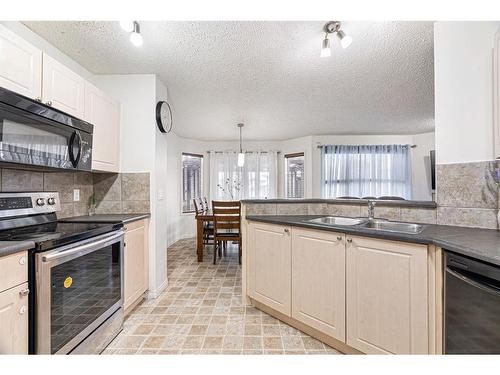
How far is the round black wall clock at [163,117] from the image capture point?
2.57 metres

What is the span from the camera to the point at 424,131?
5070 mm

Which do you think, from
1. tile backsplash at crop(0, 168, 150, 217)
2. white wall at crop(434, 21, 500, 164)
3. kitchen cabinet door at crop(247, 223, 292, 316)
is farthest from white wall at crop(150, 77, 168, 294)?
white wall at crop(434, 21, 500, 164)

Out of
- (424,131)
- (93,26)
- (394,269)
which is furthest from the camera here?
(424,131)

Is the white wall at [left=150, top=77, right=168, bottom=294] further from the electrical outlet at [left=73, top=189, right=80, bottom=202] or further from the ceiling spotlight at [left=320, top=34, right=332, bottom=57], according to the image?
the ceiling spotlight at [left=320, top=34, right=332, bottom=57]

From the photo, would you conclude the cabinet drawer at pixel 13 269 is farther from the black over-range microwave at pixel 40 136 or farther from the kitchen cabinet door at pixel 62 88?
the kitchen cabinet door at pixel 62 88

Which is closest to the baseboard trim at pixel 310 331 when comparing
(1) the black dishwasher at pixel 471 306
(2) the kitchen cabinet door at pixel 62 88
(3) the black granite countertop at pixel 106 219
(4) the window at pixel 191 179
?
(1) the black dishwasher at pixel 471 306

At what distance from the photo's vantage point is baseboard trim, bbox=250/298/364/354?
63.8 inches

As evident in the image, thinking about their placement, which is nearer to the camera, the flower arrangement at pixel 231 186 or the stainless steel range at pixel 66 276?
the stainless steel range at pixel 66 276

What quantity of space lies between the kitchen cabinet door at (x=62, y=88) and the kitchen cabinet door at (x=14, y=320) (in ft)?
3.93

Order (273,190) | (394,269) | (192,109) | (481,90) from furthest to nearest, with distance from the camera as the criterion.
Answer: (273,190) < (192,109) < (481,90) < (394,269)

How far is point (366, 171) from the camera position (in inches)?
212
